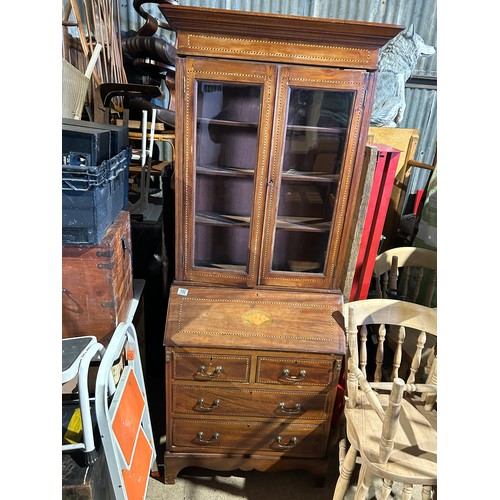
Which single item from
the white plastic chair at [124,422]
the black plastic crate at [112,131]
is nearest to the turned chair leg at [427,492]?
the white plastic chair at [124,422]

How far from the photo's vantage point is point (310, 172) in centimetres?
170

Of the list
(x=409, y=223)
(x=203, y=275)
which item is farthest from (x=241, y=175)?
(x=409, y=223)

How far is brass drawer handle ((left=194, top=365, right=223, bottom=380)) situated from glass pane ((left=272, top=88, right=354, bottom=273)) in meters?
0.58

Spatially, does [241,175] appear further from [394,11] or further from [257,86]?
[394,11]

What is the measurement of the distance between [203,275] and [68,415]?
0.81 m

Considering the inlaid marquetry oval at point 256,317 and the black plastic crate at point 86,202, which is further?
the inlaid marquetry oval at point 256,317

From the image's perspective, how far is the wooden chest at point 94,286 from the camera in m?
1.34

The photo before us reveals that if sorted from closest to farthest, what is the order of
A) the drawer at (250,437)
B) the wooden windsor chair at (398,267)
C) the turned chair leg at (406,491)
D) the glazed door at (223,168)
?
the turned chair leg at (406,491), the glazed door at (223,168), the drawer at (250,437), the wooden windsor chair at (398,267)

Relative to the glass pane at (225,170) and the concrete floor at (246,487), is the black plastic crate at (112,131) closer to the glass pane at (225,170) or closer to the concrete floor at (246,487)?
the glass pane at (225,170)

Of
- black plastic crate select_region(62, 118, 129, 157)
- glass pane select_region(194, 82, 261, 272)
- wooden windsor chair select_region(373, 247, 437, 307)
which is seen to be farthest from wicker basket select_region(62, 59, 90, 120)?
wooden windsor chair select_region(373, 247, 437, 307)

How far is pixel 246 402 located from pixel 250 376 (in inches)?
5.6

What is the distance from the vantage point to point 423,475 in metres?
1.29

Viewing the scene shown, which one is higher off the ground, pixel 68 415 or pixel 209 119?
pixel 209 119

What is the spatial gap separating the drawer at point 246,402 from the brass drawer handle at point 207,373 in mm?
65
